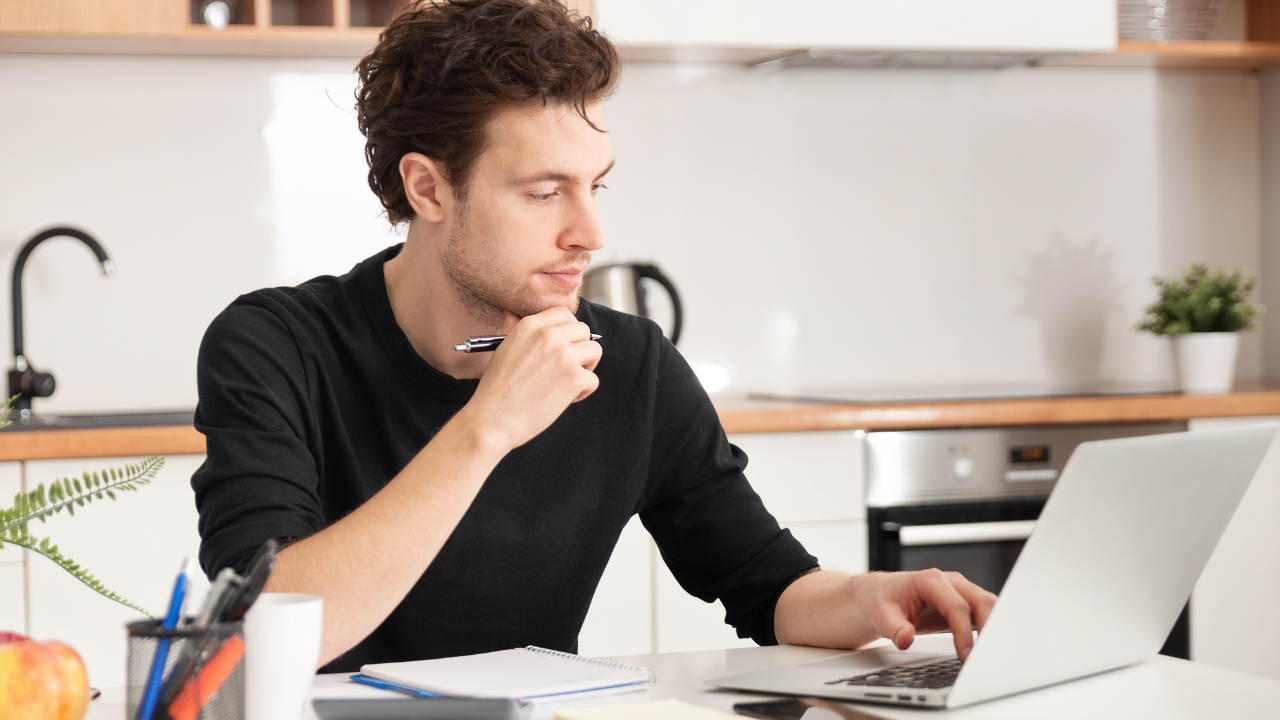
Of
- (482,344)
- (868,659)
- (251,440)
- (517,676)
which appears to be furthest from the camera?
(482,344)

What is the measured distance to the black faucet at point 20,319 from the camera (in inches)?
90.6

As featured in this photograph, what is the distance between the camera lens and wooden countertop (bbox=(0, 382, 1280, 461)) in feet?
6.30

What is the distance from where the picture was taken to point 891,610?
103cm

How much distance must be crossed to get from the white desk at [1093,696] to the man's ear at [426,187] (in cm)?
60

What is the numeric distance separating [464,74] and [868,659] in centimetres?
75

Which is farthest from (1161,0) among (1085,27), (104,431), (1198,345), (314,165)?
(104,431)

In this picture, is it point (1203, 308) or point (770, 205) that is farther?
point (770, 205)

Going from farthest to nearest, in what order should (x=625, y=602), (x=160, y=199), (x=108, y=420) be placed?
(x=160, y=199) < (x=108, y=420) < (x=625, y=602)

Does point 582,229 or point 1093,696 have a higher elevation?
point 582,229

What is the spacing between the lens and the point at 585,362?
3.76 ft

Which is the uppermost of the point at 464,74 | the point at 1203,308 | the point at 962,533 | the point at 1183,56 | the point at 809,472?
the point at 1183,56

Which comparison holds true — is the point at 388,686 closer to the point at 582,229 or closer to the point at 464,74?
the point at 582,229

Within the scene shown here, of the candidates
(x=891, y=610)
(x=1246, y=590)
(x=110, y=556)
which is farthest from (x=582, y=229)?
(x=1246, y=590)

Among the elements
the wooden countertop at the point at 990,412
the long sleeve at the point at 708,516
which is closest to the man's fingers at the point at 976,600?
the long sleeve at the point at 708,516
